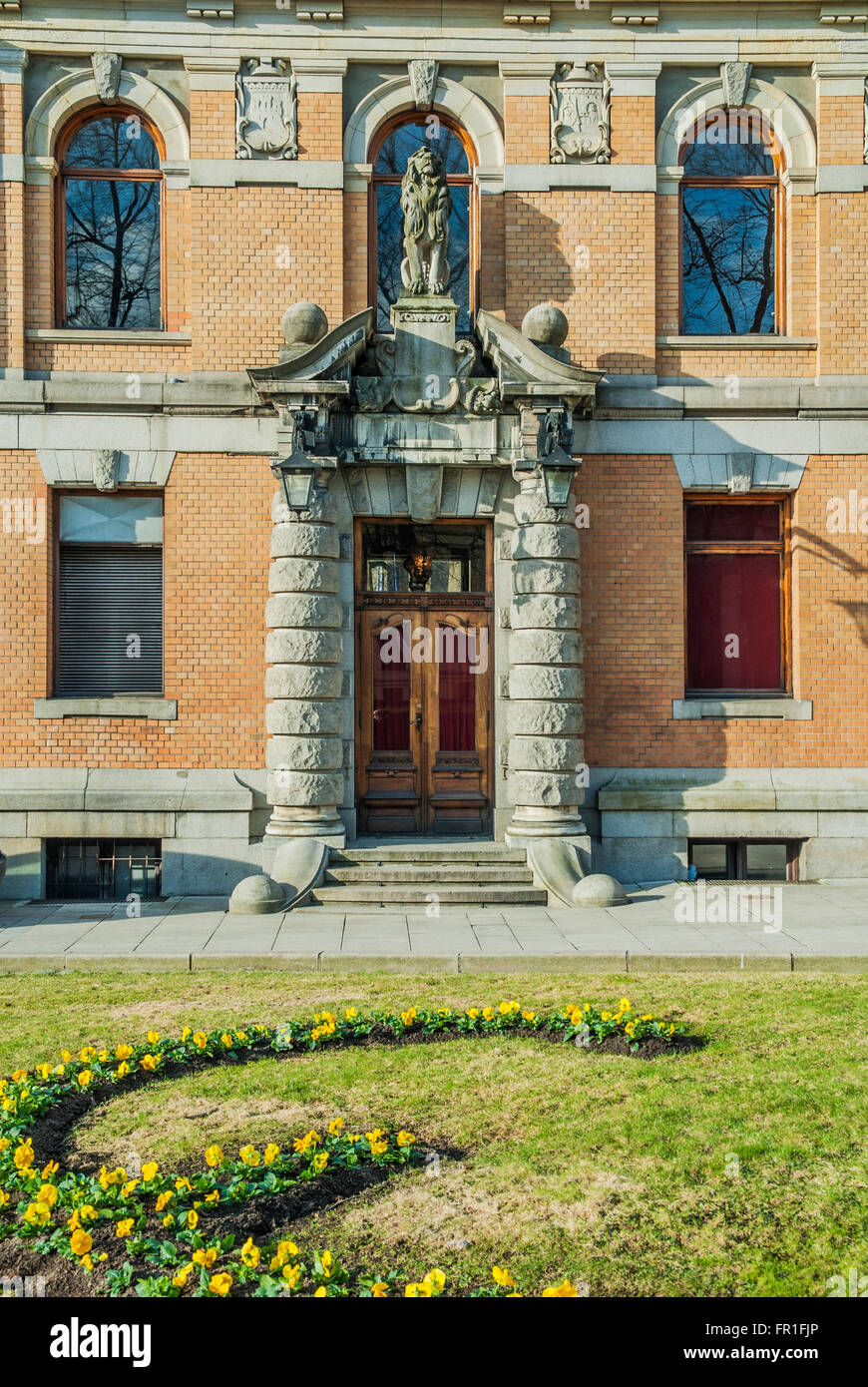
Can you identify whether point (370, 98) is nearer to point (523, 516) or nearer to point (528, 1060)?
point (523, 516)

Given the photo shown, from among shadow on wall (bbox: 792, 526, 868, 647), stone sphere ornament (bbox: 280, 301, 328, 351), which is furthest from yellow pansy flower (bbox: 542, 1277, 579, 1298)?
shadow on wall (bbox: 792, 526, 868, 647)

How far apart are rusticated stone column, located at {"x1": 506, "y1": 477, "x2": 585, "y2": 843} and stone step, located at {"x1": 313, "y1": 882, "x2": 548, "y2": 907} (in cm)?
76

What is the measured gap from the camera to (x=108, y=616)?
13109mm

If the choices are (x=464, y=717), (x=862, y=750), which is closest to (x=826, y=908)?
(x=862, y=750)

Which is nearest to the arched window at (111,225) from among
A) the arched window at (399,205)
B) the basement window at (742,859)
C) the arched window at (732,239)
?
the arched window at (399,205)

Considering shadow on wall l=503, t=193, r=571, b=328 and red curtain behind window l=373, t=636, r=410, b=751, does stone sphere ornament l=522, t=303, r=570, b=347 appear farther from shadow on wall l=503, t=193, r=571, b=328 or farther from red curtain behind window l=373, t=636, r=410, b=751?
red curtain behind window l=373, t=636, r=410, b=751

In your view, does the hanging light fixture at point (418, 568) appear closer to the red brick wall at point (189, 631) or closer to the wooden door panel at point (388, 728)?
the wooden door panel at point (388, 728)

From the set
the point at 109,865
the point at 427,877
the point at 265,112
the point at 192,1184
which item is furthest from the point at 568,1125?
the point at 265,112

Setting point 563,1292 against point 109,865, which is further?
point 109,865

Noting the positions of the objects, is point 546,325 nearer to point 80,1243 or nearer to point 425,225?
point 425,225

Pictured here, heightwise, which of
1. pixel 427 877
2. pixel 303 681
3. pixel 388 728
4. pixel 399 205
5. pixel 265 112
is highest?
pixel 265 112

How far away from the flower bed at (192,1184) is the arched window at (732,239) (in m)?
9.74

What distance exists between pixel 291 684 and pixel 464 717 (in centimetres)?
226

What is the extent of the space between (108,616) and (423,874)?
4940 mm
